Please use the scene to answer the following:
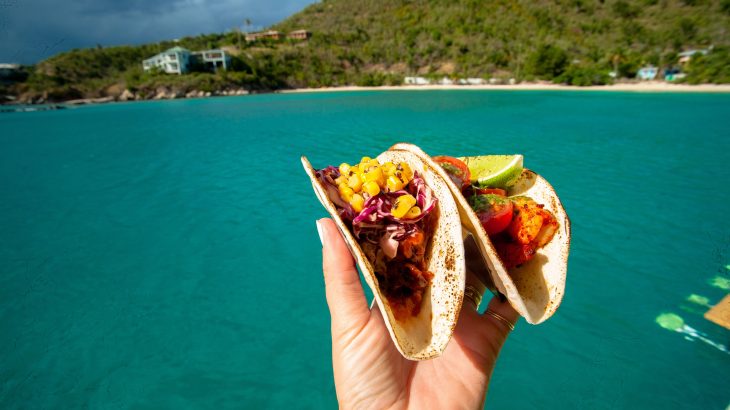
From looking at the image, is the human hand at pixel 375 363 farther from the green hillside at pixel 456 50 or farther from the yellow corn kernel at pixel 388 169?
the green hillside at pixel 456 50

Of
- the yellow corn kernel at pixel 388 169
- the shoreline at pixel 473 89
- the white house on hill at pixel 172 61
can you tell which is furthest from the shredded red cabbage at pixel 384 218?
the white house on hill at pixel 172 61

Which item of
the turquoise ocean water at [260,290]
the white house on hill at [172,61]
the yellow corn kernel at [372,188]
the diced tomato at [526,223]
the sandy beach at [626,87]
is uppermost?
the white house on hill at [172,61]

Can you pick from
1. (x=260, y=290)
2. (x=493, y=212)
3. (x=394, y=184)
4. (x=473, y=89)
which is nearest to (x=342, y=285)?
(x=394, y=184)

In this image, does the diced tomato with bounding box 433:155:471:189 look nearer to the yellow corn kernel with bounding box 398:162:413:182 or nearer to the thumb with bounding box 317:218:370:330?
the yellow corn kernel with bounding box 398:162:413:182

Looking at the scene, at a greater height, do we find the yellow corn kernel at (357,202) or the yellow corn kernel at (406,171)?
the yellow corn kernel at (406,171)

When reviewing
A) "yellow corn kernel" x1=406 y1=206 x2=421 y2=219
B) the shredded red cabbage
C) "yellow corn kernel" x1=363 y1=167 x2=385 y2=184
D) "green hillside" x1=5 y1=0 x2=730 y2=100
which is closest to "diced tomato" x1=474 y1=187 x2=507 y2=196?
the shredded red cabbage
